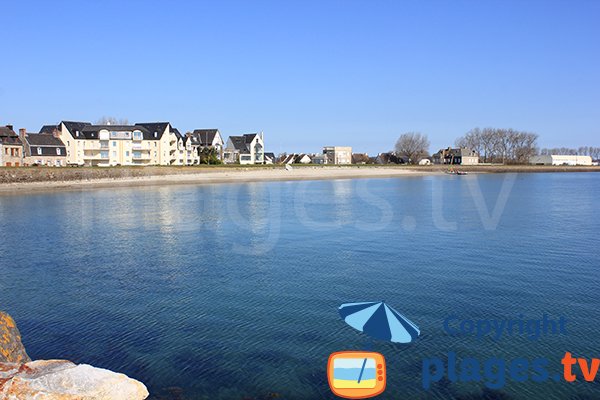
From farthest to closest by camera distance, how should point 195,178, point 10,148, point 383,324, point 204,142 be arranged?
point 204,142, point 195,178, point 10,148, point 383,324

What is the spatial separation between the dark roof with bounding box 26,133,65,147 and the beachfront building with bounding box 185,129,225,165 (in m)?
29.4

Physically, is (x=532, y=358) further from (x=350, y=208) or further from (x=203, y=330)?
(x=350, y=208)

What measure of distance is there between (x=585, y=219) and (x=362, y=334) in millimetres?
31520

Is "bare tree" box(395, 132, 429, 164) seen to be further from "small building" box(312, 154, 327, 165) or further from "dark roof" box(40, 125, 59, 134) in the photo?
"dark roof" box(40, 125, 59, 134)

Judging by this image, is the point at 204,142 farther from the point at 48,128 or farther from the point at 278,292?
the point at 278,292

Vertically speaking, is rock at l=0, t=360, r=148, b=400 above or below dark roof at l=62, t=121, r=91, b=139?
below

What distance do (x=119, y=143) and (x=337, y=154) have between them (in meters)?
99.5

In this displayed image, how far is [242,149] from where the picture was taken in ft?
443

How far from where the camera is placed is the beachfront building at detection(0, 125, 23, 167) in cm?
8319

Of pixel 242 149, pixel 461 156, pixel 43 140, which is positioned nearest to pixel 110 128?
pixel 43 140

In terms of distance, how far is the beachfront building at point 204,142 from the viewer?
11962 cm

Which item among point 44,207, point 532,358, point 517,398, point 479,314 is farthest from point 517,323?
point 44,207

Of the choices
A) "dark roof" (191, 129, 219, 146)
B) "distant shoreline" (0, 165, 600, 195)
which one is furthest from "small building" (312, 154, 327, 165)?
"dark roof" (191, 129, 219, 146)

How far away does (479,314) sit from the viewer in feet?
48.7
